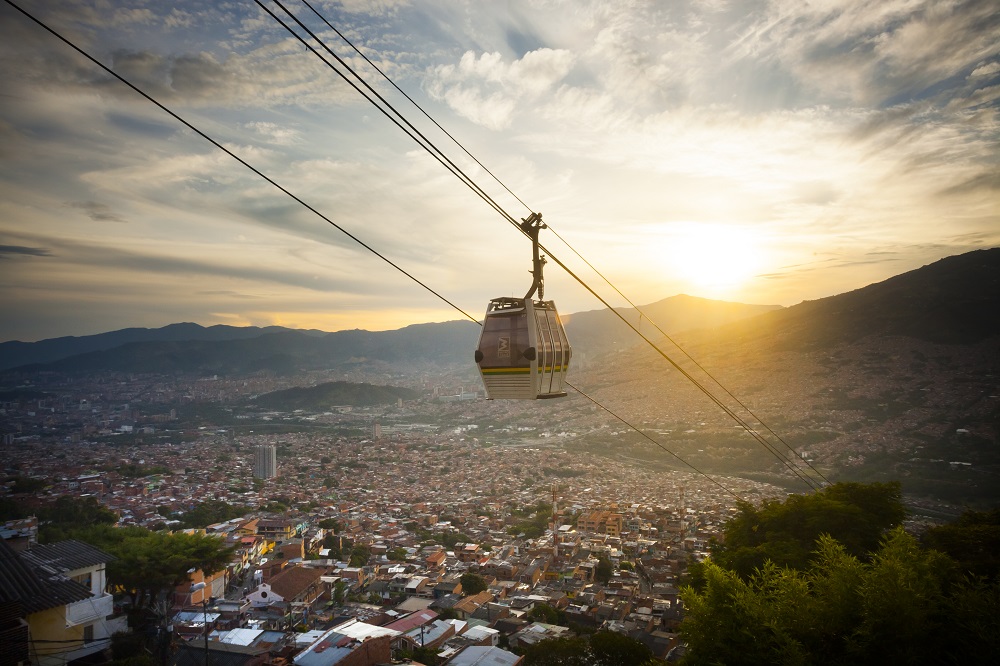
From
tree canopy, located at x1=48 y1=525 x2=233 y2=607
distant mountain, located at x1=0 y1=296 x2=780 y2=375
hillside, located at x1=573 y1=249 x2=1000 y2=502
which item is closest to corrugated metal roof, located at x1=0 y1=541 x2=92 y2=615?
tree canopy, located at x1=48 y1=525 x2=233 y2=607

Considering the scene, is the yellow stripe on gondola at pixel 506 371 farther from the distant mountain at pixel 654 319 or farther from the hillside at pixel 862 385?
the distant mountain at pixel 654 319

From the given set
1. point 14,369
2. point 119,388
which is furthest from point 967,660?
point 14,369

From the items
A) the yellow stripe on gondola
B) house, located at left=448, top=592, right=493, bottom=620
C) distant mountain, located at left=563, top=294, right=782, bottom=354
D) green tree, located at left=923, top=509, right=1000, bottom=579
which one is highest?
distant mountain, located at left=563, top=294, right=782, bottom=354

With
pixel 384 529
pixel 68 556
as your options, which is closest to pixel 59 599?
pixel 68 556

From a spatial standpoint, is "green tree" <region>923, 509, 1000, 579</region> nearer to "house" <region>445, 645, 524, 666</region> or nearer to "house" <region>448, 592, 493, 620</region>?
"house" <region>445, 645, 524, 666</region>

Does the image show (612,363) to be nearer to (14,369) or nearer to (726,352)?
(726,352)

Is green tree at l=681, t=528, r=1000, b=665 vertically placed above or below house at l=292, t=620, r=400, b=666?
above
